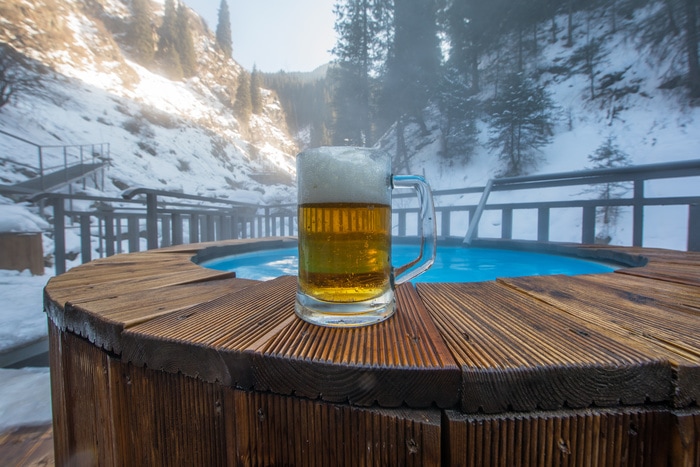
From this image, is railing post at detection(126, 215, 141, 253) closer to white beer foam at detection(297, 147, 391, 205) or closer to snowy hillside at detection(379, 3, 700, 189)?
white beer foam at detection(297, 147, 391, 205)

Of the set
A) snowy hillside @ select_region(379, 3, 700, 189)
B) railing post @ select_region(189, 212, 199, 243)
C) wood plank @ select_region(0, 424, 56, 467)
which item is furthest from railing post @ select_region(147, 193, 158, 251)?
snowy hillside @ select_region(379, 3, 700, 189)

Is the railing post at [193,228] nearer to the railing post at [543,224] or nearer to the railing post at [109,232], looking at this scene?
the railing post at [109,232]

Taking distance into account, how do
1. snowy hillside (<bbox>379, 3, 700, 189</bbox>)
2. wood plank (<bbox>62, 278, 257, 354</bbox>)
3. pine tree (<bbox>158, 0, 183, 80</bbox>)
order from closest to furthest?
wood plank (<bbox>62, 278, 257, 354</bbox>)
snowy hillside (<bbox>379, 3, 700, 189</bbox>)
pine tree (<bbox>158, 0, 183, 80</bbox>)

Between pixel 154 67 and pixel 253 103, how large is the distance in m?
6.47

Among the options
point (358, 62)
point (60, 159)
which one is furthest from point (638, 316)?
point (60, 159)

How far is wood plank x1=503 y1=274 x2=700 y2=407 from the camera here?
26 cm

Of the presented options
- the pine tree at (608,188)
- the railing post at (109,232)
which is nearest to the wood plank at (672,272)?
the railing post at (109,232)

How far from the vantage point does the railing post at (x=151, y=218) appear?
6.50 feet

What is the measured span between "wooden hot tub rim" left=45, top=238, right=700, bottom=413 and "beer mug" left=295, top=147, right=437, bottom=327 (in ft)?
0.09

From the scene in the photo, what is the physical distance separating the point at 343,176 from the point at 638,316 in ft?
1.44

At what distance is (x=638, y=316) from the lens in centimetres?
39

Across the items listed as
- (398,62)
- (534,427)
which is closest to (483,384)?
(534,427)

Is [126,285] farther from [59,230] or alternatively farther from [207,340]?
[59,230]

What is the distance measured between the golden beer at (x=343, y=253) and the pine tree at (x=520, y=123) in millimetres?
10019
